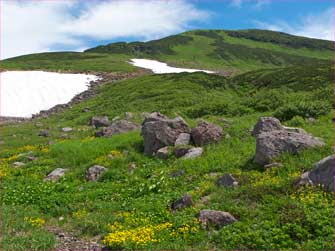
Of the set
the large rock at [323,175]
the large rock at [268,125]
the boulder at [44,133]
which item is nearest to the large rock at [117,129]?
the boulder at [44,133]

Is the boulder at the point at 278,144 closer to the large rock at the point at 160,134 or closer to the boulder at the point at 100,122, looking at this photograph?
the large rock at the point at 160,134

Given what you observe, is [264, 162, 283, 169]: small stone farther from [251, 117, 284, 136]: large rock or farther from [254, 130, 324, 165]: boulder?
[251, 117, 284, 136]: large rock

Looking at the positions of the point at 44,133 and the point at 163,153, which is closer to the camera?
the point at 163,153

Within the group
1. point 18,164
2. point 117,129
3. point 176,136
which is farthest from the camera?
point 117,129

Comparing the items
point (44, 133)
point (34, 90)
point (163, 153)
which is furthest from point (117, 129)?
point (34, 90)

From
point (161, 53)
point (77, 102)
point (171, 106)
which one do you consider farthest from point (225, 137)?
point (161, 53)

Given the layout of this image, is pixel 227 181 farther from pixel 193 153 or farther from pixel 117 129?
pixel 117 129

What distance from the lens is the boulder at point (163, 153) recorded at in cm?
1983

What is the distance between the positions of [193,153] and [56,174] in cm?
609

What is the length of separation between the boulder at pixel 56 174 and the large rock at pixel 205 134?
6207 millimetres

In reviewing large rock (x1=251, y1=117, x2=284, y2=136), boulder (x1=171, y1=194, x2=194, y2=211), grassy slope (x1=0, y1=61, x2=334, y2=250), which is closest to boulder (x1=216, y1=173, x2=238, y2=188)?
grassy slope (x1=0, y1=61, x2=334, y2=250)

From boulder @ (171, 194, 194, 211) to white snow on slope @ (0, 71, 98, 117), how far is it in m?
38.9

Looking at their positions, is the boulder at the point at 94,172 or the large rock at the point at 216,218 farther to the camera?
the boulder at the point at 94,172

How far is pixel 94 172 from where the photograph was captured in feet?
61.8
